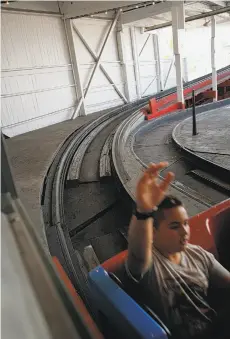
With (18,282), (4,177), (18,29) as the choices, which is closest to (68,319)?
(18,282)

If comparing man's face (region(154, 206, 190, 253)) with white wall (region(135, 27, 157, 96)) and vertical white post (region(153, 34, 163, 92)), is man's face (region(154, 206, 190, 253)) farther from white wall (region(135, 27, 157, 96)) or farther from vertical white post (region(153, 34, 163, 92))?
vertical white post (region(153, 34, 163, 92))

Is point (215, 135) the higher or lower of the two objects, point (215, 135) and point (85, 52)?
the lower

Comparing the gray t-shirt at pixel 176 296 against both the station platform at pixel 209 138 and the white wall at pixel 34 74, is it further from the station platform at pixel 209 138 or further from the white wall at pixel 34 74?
the white wall at pixel 34 74

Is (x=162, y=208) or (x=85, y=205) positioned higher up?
(x=162, y=208)

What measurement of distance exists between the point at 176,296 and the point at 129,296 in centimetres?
17

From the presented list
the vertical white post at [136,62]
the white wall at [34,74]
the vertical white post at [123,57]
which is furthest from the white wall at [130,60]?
the white wall at [34,74]

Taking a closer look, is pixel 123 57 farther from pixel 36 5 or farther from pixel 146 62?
pixel 36 5

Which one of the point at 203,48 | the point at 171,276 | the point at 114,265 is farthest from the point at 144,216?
the point at 203,48

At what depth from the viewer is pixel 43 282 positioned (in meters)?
1.21

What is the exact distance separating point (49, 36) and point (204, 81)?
19.6 ft

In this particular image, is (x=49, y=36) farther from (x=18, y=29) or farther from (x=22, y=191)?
(x=22, y=191)

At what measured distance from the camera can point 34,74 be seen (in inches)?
313

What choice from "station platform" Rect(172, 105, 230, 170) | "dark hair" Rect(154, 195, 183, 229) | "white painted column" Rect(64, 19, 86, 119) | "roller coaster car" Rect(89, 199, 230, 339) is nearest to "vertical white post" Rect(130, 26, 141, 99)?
"white painted column" Rect(64, 19, 86, 119)

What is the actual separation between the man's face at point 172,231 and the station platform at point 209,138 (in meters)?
3.07
